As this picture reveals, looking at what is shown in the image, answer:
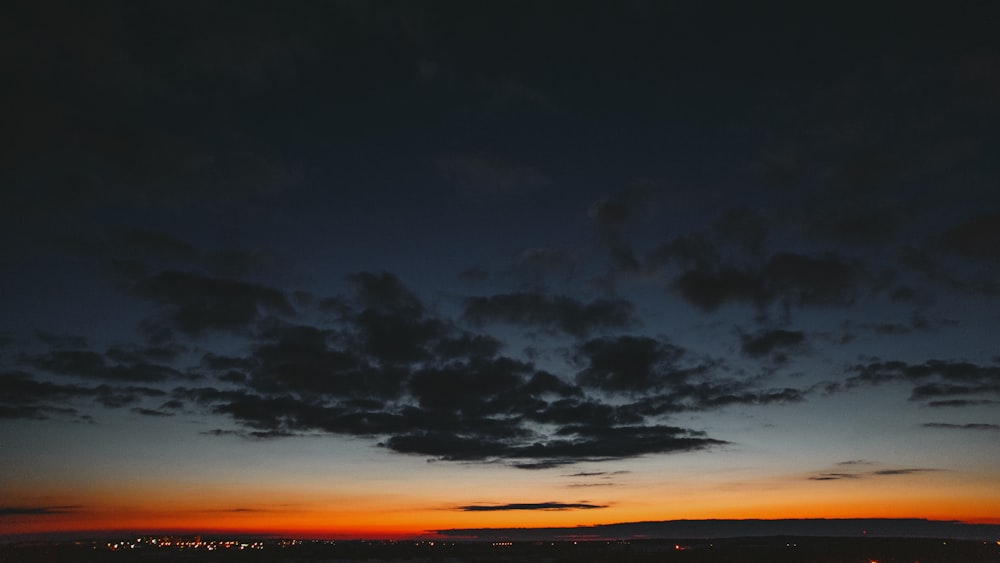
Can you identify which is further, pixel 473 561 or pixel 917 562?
pixel 473 561

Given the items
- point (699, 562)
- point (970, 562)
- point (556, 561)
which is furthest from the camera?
point (556, 561)

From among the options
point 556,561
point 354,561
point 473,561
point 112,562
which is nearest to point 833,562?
point 556,561

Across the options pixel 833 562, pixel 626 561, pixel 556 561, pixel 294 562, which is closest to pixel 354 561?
pixel 294 562

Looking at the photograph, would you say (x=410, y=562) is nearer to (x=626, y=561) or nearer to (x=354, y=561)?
(x=354, y=561)

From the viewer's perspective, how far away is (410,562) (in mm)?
171375

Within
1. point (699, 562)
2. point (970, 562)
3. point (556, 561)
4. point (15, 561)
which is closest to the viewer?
point (970, 562)

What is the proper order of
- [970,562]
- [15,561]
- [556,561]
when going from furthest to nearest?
[15,561] → [556,561] → [970,562]

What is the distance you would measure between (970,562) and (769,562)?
3655 cm

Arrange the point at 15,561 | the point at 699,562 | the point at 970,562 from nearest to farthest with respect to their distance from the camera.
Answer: the point at 970,562, the point at 699,562, the point at 15,561

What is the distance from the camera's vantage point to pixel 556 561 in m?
158

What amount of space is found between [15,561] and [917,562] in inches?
7945

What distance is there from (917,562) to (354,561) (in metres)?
127

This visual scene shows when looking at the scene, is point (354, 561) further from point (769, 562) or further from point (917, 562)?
point (917, 562)

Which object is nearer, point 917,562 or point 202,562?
point 917,562
